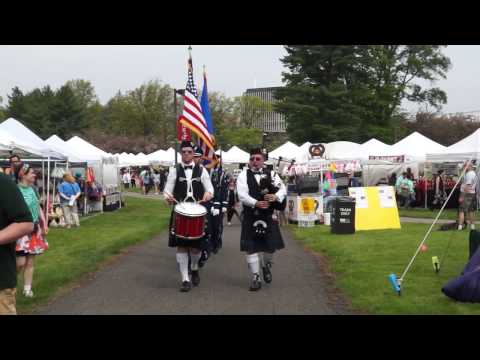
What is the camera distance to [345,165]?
25656 millimetres

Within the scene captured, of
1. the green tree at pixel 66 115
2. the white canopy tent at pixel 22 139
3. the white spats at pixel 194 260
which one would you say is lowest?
the white spats at pixel 194 260

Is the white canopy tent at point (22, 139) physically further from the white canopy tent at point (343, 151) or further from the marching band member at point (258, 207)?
the white canopy tent at point (343, 151)

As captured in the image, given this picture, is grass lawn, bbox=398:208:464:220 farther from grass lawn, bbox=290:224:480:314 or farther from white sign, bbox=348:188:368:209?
white sign, bbox=348:188:368:209

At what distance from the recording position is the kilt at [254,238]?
9281mm

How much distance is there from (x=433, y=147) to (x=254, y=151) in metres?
22.9

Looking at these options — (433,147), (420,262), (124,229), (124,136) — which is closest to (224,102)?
(124,136)

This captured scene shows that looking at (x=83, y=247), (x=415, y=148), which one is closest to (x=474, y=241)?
(x=83, y=247)

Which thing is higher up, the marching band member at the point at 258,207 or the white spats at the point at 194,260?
the marching band member at the point at 258,207

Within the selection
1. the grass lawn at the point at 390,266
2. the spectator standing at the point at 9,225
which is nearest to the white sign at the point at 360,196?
the grass lawn at the point at 390,266

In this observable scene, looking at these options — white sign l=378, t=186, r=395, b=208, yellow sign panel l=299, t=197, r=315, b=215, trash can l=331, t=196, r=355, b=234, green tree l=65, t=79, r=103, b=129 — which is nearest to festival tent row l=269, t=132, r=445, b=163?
yellow sign panel l=299, t=197, r=315, b=215

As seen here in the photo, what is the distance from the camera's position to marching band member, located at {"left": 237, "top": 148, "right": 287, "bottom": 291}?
30.4ft

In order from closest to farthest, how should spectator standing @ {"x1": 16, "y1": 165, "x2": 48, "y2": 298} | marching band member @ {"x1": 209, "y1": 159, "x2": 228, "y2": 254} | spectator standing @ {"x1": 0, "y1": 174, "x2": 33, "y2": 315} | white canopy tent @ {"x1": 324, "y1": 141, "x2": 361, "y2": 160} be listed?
spectator standing @ {"x1": 0, "y1": 174, "x2": 33, "y2": 315} < spectator standing @ {"x1": 16, "y1": 165, "x2": 48, "y2": 298} < marching band member @ {"x1": 209, "y1": 159, "x2": 228, "y2": 254} < white canopy tent @ {"x1": 324, "y1": 141, "x2": 361, "y2": 160}

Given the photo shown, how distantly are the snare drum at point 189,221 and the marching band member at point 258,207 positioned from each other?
2.26 ft

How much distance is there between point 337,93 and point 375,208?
35170 mm
